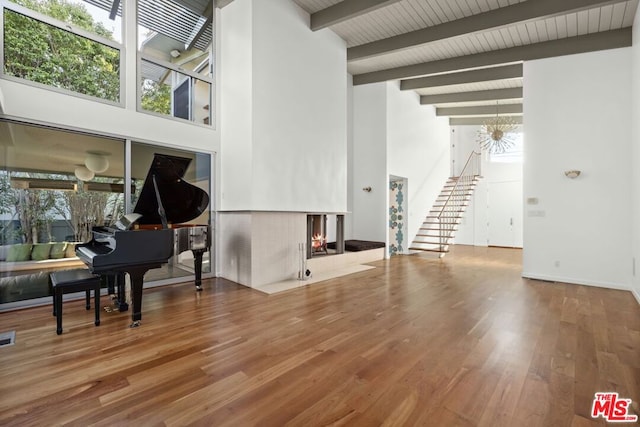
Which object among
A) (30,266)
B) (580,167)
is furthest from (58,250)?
(580,167)

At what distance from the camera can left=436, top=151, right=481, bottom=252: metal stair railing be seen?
8.88 m

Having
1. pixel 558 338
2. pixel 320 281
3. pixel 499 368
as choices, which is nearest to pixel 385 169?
pixel 320 281

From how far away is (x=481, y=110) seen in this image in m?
9.80

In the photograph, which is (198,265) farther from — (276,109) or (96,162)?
(276,109)

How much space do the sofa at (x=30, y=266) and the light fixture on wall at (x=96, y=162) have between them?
106 centimetres

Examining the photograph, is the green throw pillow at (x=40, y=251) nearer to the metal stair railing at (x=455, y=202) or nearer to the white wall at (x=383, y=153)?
the white wall at (x=383, y=153)

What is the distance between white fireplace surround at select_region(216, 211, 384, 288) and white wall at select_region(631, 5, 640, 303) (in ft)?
16.4

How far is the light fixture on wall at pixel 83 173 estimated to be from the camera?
3.97 m

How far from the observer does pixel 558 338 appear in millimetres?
2844

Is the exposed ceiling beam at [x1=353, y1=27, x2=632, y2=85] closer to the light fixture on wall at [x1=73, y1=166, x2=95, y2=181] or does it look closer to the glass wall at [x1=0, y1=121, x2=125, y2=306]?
the glass wall at [x1=0, y1=121, x2=125, y2=306]

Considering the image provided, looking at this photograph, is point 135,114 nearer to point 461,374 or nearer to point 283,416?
point 283,416

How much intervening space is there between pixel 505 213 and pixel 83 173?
11922 mm

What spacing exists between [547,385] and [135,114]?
5.58m

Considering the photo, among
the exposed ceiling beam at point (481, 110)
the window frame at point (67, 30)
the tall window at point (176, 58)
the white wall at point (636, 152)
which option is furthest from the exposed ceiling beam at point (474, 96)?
the window frame at point (67, 30)
